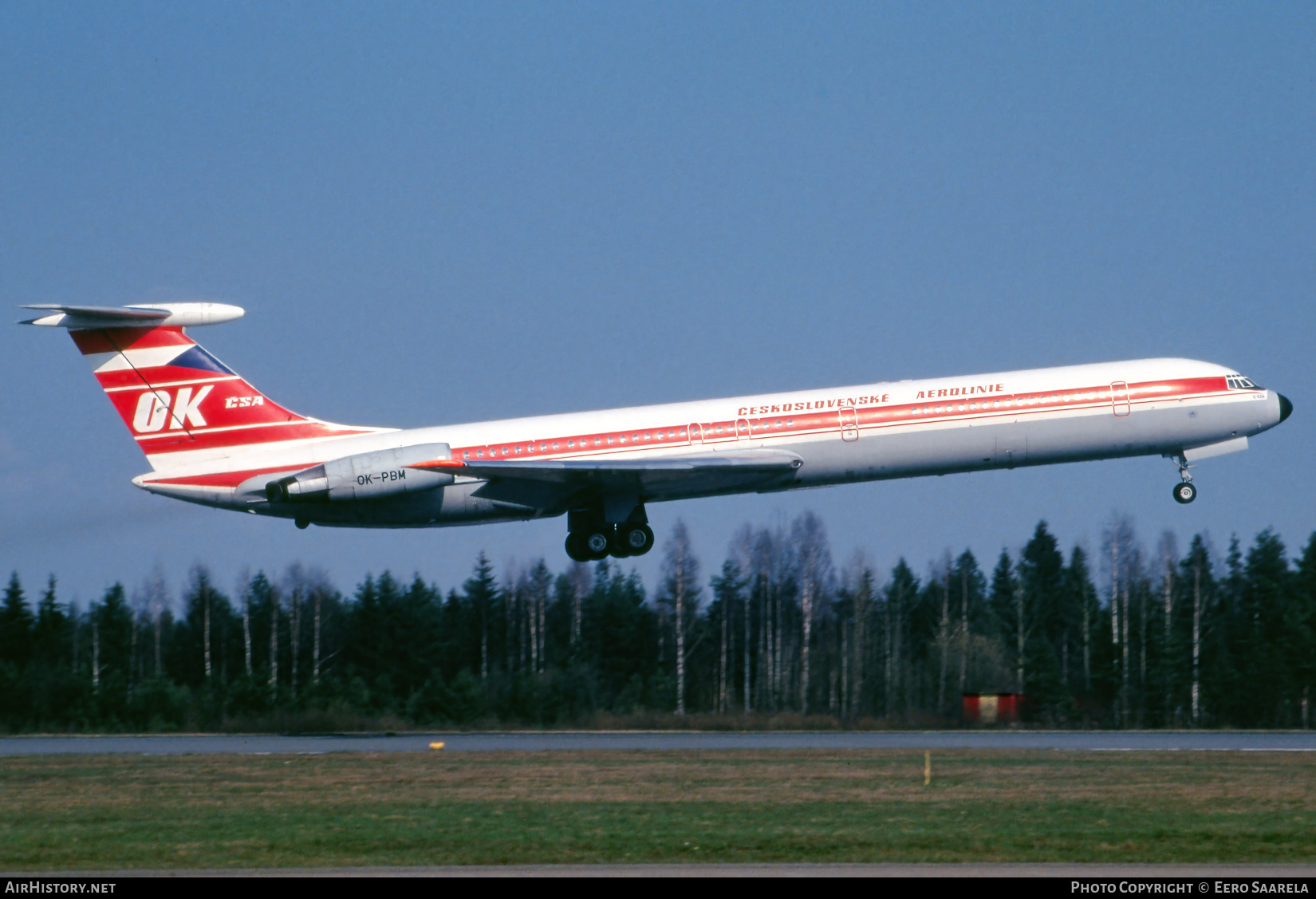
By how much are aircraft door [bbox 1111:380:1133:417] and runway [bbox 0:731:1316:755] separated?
8.66 metres

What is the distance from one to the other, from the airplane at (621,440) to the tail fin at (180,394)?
0.14 feet

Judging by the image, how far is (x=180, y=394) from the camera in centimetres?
3788

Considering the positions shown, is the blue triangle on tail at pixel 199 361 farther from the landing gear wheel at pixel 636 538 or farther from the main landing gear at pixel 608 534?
the landing gear wheel at pixel 636 538

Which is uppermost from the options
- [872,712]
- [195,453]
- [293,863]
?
[195,453]

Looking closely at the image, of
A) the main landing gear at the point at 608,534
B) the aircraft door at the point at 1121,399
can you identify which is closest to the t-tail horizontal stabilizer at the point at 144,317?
the main landing gear at the point at 608,534

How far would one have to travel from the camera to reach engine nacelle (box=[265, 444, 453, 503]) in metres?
35.7

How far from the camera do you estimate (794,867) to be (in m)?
18.0

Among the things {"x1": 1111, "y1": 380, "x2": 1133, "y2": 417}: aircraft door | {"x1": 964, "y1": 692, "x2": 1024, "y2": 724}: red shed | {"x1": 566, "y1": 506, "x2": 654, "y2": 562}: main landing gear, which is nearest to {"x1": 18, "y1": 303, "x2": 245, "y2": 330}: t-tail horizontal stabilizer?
{"x1": 566, "y1": 506, "x2": 654, "y2": 562}: main landing gear

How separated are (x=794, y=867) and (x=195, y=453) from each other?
80.6 feet

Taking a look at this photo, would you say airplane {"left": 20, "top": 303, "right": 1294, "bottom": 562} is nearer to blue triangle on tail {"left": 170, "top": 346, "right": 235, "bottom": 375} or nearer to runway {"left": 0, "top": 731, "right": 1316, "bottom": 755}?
blue triangle on tail {"left": 170, "top": 346, "right": 235, "bottom": 375}

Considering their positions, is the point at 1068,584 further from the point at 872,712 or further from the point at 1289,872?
the point at 1289,872

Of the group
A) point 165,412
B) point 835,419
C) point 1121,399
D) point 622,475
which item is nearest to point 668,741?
point 622,475

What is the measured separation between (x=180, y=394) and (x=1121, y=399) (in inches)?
932
